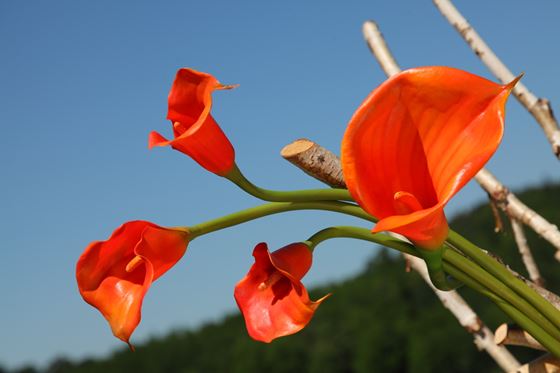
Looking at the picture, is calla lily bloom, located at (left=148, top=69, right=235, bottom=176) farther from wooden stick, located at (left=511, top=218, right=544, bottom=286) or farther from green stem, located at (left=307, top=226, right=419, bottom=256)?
wooden stick, located at (left=511, top=218, right=544, bottom=286)

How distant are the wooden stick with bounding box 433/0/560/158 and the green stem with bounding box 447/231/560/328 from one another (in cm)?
45

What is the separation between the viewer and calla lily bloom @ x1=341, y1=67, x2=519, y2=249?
40 cm

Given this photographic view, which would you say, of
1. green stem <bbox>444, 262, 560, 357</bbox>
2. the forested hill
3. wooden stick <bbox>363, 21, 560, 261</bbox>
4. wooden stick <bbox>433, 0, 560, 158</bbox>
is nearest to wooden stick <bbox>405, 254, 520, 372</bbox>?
wooden stick <bbox>363, 21, 560, 261</bbox>

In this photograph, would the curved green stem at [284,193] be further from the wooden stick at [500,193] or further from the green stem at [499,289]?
the wooden stick at [500,193]

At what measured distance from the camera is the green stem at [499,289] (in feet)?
1.65

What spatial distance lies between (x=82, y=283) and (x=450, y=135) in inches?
10.5

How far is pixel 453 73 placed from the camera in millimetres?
396

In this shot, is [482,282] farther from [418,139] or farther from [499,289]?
[418,139]

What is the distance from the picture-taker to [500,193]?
934 mm

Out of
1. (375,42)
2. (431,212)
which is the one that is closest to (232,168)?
(431,212)

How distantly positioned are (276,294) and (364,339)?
8.15ft

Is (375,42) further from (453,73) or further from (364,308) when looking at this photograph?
(364,308)

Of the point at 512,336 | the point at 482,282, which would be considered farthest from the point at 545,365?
the point at 482,282

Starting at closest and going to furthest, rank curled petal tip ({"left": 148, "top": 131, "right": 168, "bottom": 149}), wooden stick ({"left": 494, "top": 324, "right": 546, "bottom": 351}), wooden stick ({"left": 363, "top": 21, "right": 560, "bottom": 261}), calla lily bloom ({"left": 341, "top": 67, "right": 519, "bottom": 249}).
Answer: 1. calla lily bloom ({"left": 341, "top": 67, "right": 519, "bottom": 249})
2. curled petal tip ({"left": 148, "top": 131, "right": 168, "bottom": 149})
3. wooden stick ({"left": 494, "top": 324, "right": 546, "bottom": 351})
4. wooden stick ({"left": 363, "top": 21, "right": 560, "bottom": 261})
